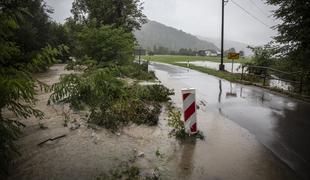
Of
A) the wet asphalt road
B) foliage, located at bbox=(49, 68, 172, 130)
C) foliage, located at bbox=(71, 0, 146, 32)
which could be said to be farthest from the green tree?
foliage, located at bbox=(71, 0, 146, 32)

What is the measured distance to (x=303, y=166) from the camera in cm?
479

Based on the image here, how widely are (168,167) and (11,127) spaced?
2600mm

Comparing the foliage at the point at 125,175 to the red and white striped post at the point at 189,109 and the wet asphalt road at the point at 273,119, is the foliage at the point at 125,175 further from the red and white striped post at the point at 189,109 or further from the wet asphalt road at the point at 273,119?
the wet asphalt road at the point at 273,119

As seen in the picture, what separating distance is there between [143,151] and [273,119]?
16.7 ft

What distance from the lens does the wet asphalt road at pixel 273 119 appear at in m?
5.33

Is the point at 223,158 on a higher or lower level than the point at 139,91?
lower

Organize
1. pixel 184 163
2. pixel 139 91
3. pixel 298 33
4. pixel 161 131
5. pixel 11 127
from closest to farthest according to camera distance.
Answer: pixel 11 127
pixel 184 163
pixel 161 131
pixel 139 91
pixel 298 33

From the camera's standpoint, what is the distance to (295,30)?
12.0 meters

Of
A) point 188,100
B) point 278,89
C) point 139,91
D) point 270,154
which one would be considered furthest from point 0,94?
point 278,89

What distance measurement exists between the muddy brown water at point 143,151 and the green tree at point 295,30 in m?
7.56

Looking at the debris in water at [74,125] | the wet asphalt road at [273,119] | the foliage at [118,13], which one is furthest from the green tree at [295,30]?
the foliage at [118,13]

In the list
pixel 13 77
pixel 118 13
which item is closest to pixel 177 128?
pixel 13 77

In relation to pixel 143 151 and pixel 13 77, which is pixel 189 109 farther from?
pixel 13 77

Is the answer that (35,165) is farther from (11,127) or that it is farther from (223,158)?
(223,158)
